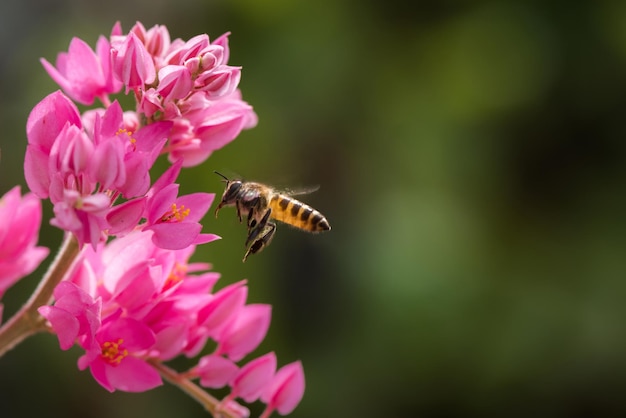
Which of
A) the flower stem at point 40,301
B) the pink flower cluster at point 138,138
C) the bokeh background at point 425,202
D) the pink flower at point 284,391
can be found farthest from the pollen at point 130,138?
the bokeh background at point 425,202

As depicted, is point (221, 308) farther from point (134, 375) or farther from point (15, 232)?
point (15, 232)

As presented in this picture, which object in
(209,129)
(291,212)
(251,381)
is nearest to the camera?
(209,129)

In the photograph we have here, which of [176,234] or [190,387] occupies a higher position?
[176,234]

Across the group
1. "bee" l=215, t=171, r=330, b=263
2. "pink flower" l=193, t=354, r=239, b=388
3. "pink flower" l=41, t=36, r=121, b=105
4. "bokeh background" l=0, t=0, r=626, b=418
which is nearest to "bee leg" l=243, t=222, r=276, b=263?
"bee" l=215, t=171, r=330, b=263

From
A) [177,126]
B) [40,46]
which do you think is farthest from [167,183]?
[40,46]

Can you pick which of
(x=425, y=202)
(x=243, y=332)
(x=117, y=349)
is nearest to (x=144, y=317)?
(x=117, y=349)

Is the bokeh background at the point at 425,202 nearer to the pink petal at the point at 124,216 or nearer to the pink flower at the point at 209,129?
the pink flower at the point at 209,129

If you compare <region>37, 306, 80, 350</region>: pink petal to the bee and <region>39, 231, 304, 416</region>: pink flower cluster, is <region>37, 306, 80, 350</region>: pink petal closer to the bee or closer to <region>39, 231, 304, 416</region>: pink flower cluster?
<region>39, 231, 304, 416</region>: pink flower cluster

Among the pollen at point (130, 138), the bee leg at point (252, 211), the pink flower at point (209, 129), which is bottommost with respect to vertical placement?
the pollen at point (130, 138)
